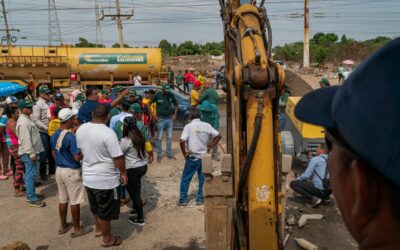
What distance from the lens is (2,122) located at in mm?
7668

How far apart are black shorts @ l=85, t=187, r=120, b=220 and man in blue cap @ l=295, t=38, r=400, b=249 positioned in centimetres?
441

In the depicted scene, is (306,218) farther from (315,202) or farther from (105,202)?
(105,202)

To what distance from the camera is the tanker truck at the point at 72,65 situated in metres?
18.8

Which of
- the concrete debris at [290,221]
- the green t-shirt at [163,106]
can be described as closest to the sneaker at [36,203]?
the green t-shirt at [163,106]

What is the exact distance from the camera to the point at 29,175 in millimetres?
6480

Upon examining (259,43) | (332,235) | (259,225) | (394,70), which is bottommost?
(332,235)

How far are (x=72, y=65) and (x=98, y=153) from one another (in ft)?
51.3

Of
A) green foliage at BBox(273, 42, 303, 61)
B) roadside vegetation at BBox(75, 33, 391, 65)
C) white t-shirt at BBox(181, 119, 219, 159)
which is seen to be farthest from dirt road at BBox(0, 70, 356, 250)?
green foliage at BBox(273, 42, 303, 61)

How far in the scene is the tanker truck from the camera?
61.8 feet

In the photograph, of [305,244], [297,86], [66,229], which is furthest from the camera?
[297,86]

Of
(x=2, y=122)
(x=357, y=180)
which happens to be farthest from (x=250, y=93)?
(x=2, y=122)

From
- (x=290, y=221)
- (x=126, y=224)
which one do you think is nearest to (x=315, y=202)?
(x=290, y=221)

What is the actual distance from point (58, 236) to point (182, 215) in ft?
6.63

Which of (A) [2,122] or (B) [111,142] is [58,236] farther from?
(A) [2,122]
